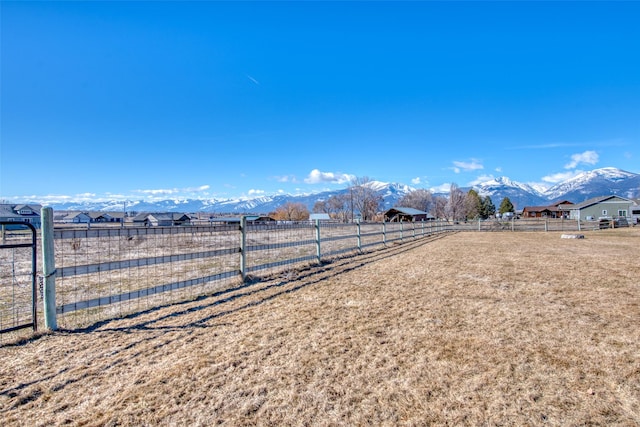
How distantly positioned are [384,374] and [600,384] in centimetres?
187

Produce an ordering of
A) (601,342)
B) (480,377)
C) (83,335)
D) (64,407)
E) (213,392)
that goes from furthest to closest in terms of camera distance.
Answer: (83,335)
(601,342)
(480,377)
(213,392)
(64,407)

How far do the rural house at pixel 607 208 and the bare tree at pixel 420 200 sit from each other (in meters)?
39.9

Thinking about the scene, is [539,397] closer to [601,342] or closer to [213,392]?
[601,342]

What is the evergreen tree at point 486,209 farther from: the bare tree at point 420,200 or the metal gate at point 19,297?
the metal gate at point 19,297

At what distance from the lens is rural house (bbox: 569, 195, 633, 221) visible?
176ft

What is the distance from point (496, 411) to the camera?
2389 mm

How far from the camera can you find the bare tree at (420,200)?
94375 millimetres

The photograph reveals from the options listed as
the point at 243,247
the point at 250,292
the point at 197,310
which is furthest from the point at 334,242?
the point at 197,310

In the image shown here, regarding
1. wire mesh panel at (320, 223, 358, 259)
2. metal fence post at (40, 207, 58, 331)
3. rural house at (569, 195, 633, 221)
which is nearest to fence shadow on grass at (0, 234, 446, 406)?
metal fence post at (40, 207, 58, 331)

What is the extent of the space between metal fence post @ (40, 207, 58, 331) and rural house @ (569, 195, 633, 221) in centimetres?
6791

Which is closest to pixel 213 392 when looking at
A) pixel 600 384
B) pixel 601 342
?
pixel 600 384

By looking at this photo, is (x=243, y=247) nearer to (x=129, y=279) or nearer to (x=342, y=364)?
(x=129, y=279)

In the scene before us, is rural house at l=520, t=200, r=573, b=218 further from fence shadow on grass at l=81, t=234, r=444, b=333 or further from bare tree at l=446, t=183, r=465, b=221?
fence shadow on grass at l=81, t=234, r=444, b=333

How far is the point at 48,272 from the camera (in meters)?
3.98
